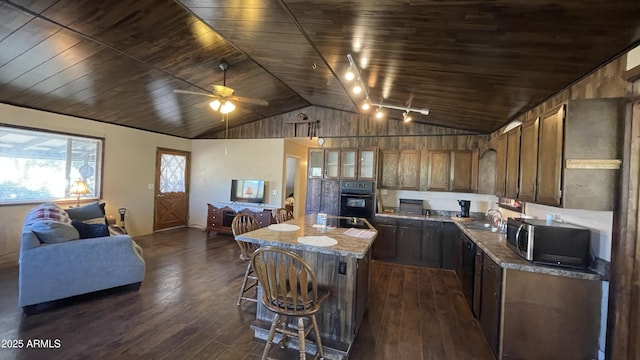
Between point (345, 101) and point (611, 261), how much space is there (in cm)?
410

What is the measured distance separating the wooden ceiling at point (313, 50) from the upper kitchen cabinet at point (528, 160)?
42 centimetres

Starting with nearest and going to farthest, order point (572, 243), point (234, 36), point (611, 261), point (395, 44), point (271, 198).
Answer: point (611, 261) → point (572, 243) → point (395, 44) → point (234, 36) → point (271, 198)

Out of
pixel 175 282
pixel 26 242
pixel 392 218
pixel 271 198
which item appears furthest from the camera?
pixel 271 198

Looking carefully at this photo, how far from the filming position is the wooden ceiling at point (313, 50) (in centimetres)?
170

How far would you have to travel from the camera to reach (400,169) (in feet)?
17.0

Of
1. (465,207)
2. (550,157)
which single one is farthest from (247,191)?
(550,157)

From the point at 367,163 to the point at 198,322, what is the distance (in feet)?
12.5

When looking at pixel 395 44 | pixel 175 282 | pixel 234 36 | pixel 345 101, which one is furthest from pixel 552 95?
pixel 175 282

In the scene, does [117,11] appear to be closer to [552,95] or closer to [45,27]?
[45,27]

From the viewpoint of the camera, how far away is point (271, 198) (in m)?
6.63

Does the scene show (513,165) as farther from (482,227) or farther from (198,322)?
(198,322)

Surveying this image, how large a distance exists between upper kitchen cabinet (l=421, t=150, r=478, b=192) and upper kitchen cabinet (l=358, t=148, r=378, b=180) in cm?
91

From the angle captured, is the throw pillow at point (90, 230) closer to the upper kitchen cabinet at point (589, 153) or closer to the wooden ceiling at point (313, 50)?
the wooden ceiling at point (313, 50)

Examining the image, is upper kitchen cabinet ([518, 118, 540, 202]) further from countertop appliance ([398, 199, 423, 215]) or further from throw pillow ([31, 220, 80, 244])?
throw pillow ([31, 220, 80, 244])
